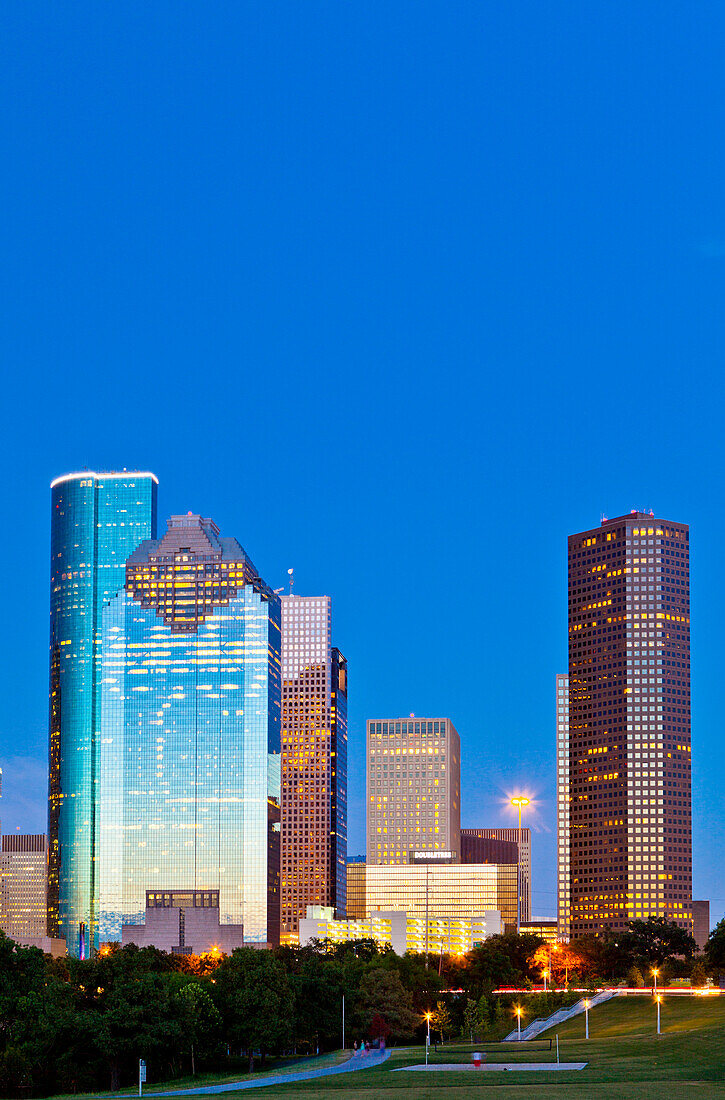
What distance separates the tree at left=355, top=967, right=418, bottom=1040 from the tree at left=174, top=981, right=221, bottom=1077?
2846cm

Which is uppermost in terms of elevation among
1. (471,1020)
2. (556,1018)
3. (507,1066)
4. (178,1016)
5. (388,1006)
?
(178,1016)

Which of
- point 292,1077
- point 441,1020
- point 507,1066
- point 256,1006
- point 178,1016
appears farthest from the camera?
point 441,1020

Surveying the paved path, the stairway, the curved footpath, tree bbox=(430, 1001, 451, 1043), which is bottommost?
tree bbox=(430, 1001, 451, 1043)

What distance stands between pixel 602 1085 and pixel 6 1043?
52.4 m

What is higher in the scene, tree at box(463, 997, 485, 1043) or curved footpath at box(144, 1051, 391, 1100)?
curved footpath at box(144, 1051, 391, 1100)

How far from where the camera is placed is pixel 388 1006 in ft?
509

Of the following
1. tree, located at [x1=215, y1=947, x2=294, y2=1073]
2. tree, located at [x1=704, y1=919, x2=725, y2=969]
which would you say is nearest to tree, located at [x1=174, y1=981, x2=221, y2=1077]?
tree, located at [x1=215, y1=947, x2=294, y2=1073]

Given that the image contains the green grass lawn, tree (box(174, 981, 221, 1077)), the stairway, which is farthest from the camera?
the stairway

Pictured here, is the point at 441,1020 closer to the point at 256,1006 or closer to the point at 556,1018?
the point at 556,1018

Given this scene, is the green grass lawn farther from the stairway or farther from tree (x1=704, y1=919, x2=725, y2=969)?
tree (x1=704, y1=919, x2=725, y2=969)

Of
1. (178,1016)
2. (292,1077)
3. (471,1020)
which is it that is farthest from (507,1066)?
(471,1020)

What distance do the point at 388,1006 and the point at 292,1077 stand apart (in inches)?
1887

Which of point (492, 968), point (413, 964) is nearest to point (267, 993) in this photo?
point (413, 964)

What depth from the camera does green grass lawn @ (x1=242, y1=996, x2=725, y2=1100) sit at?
80.4 metres
